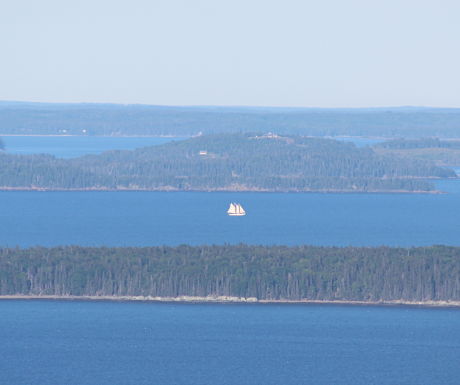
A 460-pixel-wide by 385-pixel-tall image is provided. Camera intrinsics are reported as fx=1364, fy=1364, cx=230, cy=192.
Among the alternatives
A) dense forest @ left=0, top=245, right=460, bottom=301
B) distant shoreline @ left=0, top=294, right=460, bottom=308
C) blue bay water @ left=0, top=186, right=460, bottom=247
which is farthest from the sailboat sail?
distant shoreline @ left=0, top=294, right=460, bottom=308

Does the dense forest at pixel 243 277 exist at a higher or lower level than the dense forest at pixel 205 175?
higher

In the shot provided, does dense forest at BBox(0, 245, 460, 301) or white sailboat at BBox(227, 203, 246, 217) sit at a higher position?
dense forest at BBox(0, 245, 460, 301)

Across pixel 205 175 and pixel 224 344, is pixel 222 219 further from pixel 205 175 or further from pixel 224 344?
pixel 224 344

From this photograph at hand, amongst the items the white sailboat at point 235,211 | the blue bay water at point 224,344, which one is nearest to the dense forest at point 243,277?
the blue bay water at point 224,344

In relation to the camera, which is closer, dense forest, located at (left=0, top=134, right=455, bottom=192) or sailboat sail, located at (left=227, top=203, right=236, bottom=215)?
sailboat sail, located at (left=227, top=203, right=236, bottom=215)

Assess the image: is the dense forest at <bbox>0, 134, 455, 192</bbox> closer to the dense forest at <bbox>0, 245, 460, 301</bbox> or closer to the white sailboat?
the white sailboat

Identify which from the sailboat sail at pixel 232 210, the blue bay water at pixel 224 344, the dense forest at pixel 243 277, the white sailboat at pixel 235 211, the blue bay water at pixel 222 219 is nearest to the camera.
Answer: the blue bay water at pixel 224 344

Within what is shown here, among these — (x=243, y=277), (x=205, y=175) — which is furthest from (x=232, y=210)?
(x=243, y=277)

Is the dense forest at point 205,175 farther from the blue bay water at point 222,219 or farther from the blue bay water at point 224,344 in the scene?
the blue bay water at point 224,344
